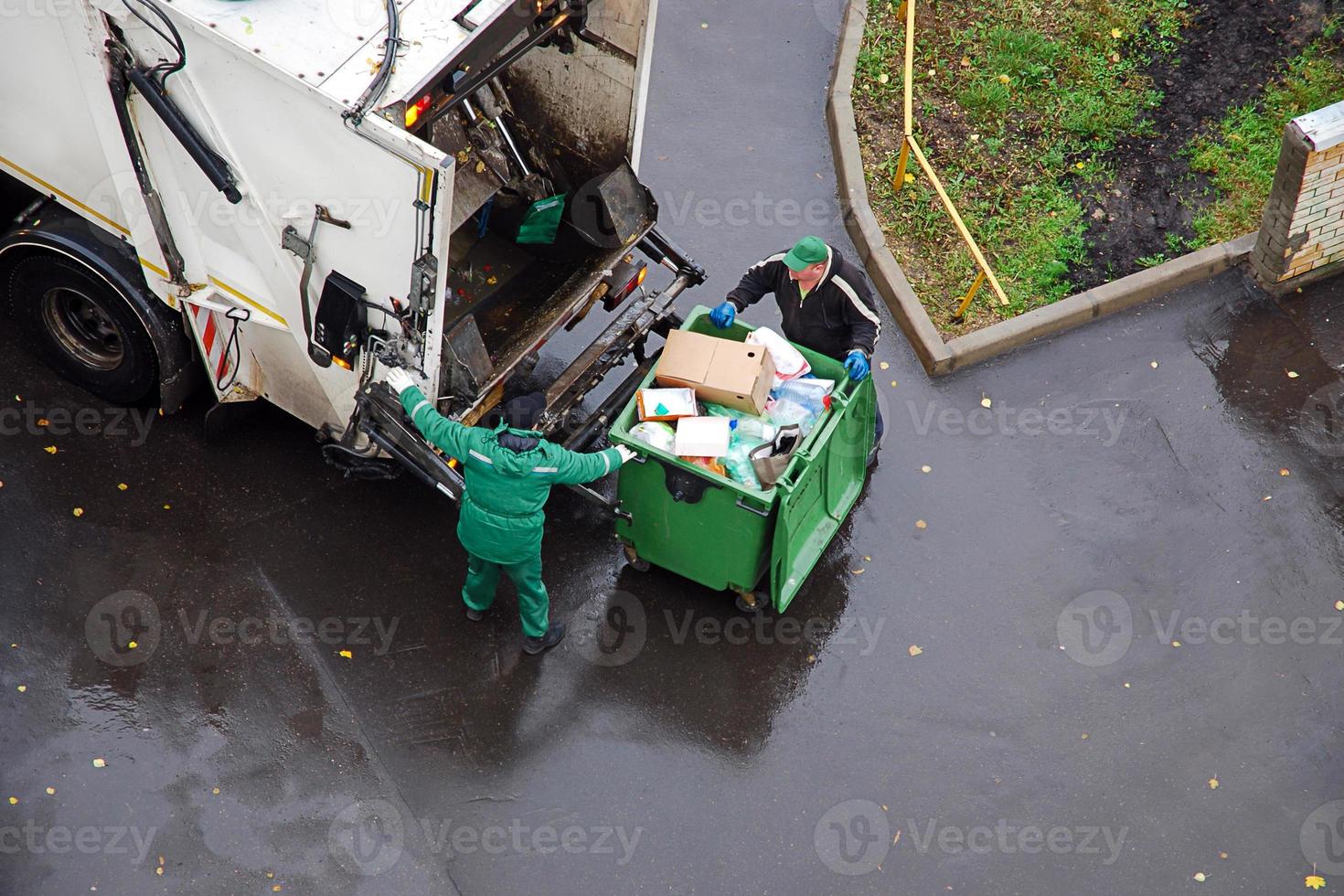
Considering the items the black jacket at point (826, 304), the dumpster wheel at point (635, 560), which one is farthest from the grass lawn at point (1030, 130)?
the dumpster wheel at point (635, 560)

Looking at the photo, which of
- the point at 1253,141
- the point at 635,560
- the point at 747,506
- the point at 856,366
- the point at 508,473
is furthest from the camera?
the point at 1253,141

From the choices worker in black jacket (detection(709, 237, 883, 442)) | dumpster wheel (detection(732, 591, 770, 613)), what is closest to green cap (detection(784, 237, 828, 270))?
worker in black jacket (detection(709, 237, 883, 442))

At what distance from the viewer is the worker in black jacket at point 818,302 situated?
607cm

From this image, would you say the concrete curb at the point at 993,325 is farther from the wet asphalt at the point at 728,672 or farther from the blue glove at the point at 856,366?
the blue glove at the point at 856,366

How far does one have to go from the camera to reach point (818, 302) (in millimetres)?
6285

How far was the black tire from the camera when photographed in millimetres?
6293

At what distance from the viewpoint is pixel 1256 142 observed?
8.62 m

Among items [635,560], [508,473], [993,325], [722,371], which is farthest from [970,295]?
[508,473]

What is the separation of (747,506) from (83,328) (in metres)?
3.67

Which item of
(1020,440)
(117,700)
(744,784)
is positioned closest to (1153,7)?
(1020,440)

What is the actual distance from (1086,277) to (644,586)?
3.54 meters

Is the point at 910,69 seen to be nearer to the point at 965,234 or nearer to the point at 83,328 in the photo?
the point at 965,234

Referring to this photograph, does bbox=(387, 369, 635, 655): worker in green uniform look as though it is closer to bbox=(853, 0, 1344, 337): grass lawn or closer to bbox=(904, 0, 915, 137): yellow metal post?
bbox=(853, 0, 1344, 337): grass lawn

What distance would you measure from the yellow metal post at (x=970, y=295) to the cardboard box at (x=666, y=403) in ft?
7.42
